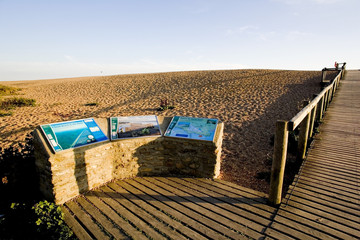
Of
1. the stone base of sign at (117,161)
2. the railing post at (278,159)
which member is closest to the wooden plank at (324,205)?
the railing post at (278,159)

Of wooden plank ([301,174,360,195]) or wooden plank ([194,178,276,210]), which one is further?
wooden plank ([301,174,360,195])

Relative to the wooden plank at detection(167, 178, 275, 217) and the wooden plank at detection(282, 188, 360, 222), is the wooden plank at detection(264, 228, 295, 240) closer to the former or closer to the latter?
the wooden plank at detection(167, 178, 275, 217)

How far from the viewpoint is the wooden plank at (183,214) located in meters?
3.28

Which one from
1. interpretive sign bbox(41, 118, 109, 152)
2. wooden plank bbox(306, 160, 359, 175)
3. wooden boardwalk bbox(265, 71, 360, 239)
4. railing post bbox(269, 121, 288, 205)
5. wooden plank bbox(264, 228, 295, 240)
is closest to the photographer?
wooden plank bbox(264, 228, 295, 240)

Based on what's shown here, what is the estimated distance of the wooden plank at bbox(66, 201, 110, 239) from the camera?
325cm

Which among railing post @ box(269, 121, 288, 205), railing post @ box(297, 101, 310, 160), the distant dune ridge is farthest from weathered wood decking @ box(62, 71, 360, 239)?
the distant dune ridge

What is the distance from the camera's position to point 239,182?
5.46 m

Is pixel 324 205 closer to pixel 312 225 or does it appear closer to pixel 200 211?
pixel 312 225

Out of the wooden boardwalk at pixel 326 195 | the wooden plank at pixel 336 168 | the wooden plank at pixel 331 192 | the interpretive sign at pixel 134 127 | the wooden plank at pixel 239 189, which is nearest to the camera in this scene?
the wooden boardwalk at pixel 326 195

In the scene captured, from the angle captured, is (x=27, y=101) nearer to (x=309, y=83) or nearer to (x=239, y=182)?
(x=239, y=182)

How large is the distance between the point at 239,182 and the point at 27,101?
16541 mm

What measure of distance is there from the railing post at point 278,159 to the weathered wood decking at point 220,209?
9.0 inches

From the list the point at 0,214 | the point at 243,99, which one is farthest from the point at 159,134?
the point at 243,99

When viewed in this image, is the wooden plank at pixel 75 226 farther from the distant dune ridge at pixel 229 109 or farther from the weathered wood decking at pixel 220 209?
the distant dune ridge at pixel 229 109
